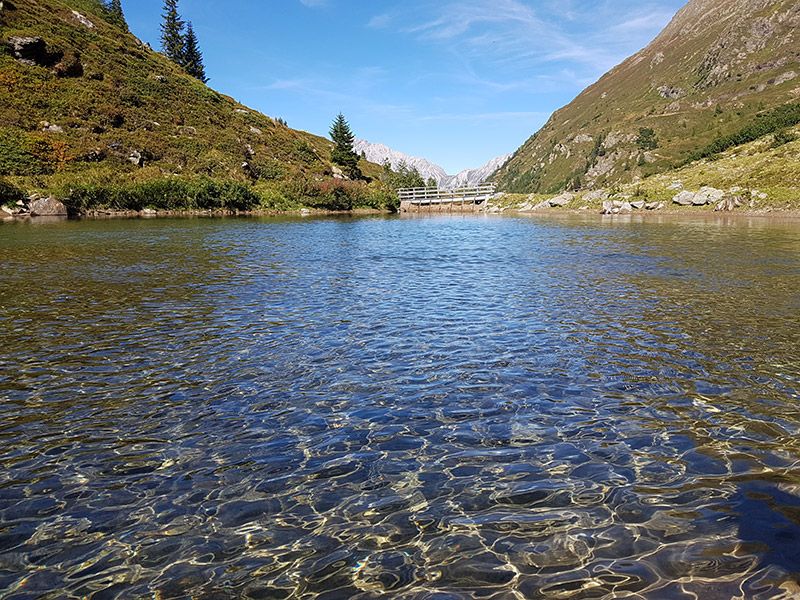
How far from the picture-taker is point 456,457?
7297 mm

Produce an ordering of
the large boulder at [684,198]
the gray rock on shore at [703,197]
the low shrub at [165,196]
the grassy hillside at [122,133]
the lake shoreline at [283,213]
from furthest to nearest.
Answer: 1. the large boulder at [684,198]
2. the gray rock on shore at [703,197]
3. the grassy hillside at [122,133]
4. the low shrub at [165,196]
5. the lake shoreline at [283,213]

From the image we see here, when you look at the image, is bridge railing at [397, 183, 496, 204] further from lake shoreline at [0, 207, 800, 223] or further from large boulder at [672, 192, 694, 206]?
large boulder at [672, 192, 694, 206]

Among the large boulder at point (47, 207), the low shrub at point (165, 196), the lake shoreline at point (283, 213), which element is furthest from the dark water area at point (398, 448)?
the low shrub at point (165, 196)

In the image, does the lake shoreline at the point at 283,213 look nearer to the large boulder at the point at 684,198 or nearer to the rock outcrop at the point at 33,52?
the large boulder at the point at 684,198

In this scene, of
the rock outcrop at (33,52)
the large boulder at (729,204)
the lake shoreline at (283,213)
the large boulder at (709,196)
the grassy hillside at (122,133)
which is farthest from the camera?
the large boulder at (709,196)

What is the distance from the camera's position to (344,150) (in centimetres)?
12594

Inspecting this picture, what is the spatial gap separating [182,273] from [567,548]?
22390 millimetres

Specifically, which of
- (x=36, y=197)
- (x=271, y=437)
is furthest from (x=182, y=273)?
(x=36, y=197)

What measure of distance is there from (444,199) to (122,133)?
8018 cm

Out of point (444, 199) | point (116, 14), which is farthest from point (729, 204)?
point (116, 14)

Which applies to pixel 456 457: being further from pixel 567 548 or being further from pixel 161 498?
pixel 161 498

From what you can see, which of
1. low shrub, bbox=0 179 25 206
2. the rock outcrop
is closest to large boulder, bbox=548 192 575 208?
low shrub, bbox=0 179 25 206

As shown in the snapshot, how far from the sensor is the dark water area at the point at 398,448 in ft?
16.6

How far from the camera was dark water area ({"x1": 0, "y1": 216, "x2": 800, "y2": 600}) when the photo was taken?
5.07 m
